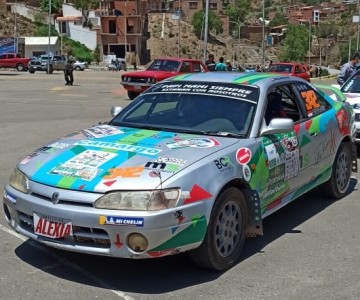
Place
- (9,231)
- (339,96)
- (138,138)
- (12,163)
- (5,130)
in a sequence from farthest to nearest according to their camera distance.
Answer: (5,130) → (12,163) → (339,96) → (9,231) → (138,138)

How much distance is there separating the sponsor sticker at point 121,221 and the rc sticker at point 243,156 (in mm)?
1135

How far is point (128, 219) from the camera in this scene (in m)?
4.19

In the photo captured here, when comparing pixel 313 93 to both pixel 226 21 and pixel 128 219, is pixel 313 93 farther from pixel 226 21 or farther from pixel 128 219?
pixel 226 21

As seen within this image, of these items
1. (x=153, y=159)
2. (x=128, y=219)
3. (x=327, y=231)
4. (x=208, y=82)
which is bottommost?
(x=327, y=231)

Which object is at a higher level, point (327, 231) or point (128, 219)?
point (128, 219)

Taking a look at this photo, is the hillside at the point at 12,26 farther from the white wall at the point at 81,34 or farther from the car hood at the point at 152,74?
the car hood at the point at 152,74

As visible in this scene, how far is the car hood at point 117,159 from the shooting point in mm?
4367

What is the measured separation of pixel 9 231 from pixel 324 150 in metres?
3.41

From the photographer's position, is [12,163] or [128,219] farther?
[12,163]

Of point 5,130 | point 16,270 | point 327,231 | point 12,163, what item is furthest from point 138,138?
Answer: point 5,130

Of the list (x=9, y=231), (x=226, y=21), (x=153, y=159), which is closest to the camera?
(x=153, y=159)

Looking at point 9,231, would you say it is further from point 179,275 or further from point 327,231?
point 327,231

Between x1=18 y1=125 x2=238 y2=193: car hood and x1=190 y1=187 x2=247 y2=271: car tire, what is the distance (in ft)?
1.38

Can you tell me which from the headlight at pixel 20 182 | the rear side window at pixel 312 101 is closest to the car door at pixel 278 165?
the rear side window at pixel 312 101
